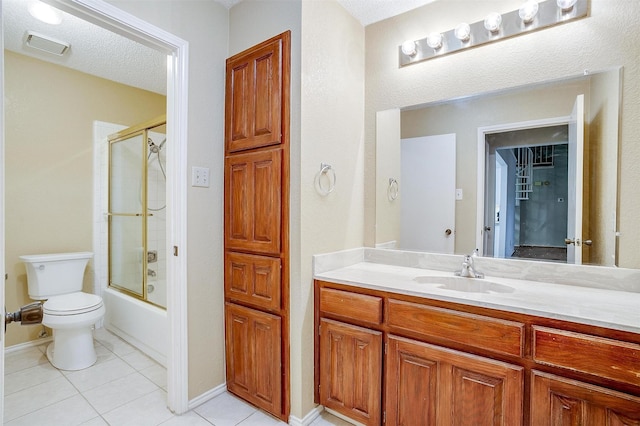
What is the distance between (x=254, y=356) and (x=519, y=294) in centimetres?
143

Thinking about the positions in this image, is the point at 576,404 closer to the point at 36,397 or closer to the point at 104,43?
the point at 36,397

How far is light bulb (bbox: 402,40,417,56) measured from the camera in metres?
1.92

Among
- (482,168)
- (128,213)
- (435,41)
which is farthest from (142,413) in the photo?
(435,41)

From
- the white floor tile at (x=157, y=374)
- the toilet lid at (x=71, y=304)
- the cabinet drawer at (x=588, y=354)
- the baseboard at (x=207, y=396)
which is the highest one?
the cabinet drawer at (x=588, y=354)

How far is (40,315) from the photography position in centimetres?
81

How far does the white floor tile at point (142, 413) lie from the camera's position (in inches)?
67.7

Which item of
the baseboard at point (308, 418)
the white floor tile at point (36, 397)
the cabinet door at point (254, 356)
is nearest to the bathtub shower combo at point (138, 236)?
the white floor tile at point (36, 397)

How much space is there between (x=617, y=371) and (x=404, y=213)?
48.8 inches

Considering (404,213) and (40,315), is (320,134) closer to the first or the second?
(404,213)

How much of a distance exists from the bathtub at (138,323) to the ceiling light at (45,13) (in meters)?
2.11

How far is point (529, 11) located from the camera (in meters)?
1.57

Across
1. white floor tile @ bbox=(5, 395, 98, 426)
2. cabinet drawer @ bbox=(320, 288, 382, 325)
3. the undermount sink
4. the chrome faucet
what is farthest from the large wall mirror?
white floor tile @ bbox=(5, 395, 98, 426)

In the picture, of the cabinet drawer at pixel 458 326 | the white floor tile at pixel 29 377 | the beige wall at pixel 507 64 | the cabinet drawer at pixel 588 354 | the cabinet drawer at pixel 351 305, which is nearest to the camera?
the cabinet drawer at pixel 588 354

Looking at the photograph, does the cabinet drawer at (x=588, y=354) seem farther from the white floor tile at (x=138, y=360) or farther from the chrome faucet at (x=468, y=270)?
the white floor tile at (x=138, y=360)
